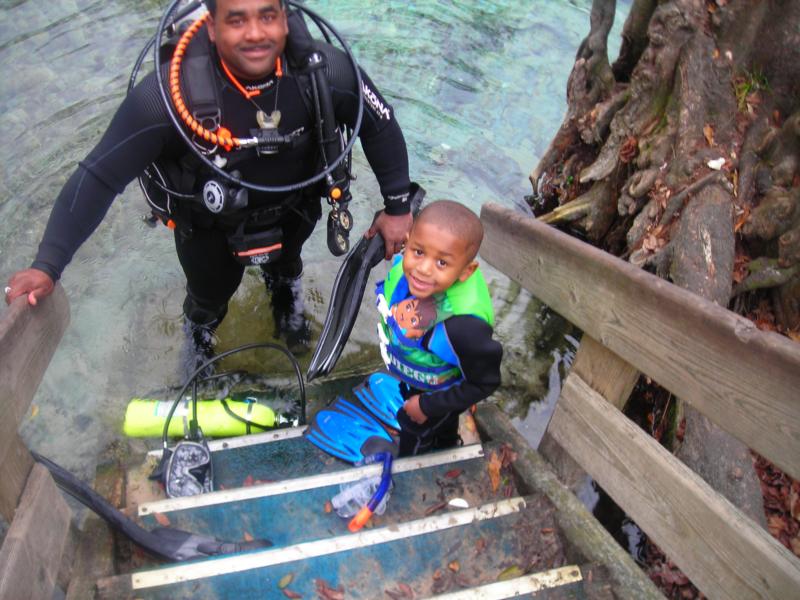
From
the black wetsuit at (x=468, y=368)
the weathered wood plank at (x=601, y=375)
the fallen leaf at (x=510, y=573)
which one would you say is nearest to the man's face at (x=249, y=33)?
the black wetsuit at (x=468, y=368)

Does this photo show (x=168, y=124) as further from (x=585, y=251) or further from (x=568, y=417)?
(x=568, y=417)

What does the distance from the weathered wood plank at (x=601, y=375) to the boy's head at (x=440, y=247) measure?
0.71 meters

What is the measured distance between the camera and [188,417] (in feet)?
11.8

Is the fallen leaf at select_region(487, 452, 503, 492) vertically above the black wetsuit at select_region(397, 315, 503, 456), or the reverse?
the black wetsuit at select_region(397, 315, 503, 456)

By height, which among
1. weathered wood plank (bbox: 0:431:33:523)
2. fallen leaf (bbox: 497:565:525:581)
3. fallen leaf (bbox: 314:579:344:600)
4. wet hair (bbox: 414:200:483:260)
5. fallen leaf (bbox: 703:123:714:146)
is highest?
wet hair (bbox: 414:200:483:260)

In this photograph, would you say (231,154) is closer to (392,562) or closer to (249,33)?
(249,33)

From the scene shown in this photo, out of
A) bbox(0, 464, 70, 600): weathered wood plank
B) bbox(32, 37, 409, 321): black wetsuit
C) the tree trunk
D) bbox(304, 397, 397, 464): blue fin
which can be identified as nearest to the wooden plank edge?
bbox(304, 397, 397, 464): blue fin

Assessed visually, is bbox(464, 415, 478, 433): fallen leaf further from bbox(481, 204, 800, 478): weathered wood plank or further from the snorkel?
bbox(481, 204, 800, 478): weathered wood plank

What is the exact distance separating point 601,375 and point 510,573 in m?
0.93

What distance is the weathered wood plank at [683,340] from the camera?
75.3 inches

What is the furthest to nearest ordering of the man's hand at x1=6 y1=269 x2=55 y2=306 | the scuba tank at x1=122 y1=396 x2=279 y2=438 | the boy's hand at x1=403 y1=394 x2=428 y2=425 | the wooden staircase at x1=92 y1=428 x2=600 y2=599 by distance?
the scuba tank at x1=122 y1=396 x2=279 y2=438 → the boy's hand at x1=403 y1=394 x2=428 y2=425 → the wooden staircase at x1=92 y1=428 x2=600 y2=599 → the man's hand at x1=6 y1=269 x2=55 y2=306

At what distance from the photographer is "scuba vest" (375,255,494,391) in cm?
259

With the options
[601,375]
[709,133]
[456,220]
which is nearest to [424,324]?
[456,220]

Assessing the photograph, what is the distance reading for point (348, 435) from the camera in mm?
3342
